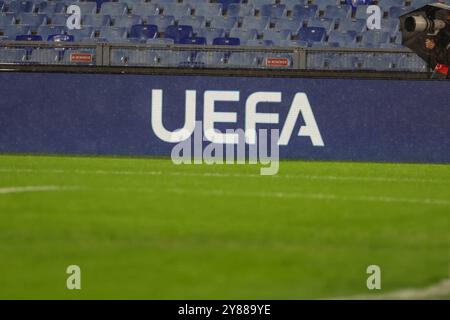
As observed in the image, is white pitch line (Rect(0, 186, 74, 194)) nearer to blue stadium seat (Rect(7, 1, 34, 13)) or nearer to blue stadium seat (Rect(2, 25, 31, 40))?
blue stadium seat (Rect(2, 25, 31, 40))

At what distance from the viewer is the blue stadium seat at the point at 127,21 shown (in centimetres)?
2303

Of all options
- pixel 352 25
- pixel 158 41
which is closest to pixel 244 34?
pixel 158 41

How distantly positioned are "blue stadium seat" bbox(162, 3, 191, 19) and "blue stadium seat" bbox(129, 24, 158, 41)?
2.90 feet

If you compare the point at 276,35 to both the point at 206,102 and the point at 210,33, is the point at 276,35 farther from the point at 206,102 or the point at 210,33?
the point at 206,102

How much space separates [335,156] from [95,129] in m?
3.78

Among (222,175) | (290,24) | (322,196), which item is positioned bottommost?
(322,196)

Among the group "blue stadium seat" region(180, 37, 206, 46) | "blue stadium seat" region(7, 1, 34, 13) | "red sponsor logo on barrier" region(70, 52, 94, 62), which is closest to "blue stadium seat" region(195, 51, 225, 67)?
"red sponsor logo on barrier" region(70, 52, 94, 62)

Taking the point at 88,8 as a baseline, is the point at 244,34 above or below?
below

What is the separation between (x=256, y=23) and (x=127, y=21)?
2868 millimetres

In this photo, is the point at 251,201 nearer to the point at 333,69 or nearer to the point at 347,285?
the point at 347,285

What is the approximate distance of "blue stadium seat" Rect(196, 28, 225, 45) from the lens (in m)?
22.3

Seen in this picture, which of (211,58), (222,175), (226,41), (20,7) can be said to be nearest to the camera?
(222,175)

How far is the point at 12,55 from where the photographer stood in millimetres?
16844

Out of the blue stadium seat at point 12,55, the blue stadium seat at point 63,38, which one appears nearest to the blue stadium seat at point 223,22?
the blue stadium seat at point 63,38
